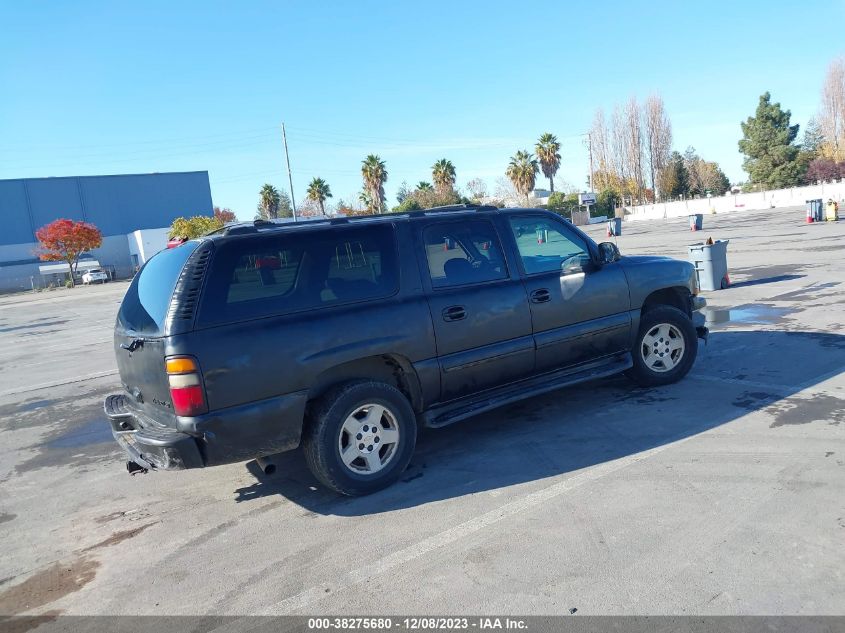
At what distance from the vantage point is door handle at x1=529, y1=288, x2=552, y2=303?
5.30m

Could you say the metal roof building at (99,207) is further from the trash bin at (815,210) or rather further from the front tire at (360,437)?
the front tire at (360,437)

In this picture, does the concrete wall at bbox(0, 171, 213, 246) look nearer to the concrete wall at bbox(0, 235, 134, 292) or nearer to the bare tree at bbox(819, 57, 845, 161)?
the concrete wall at bbox(0, 235, 134, 292)

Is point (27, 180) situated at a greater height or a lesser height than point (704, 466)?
greater

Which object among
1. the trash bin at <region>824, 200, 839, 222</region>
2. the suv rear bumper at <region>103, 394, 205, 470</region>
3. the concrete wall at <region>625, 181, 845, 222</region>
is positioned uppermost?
the concrete wall at <region>625, 181, 845, 222</region>

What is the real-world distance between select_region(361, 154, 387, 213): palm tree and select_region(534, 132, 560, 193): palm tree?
2024cm

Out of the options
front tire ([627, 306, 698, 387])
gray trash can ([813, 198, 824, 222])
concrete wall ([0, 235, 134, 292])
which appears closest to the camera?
front tire ([627, 306, 698, 387])

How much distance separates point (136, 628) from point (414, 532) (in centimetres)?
157

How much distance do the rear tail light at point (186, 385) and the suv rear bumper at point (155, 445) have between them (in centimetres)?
18

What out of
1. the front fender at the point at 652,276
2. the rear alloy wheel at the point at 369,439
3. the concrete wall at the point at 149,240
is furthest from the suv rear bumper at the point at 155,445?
the concrete wall at the point at 149,240

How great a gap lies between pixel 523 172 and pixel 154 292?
6778 cm

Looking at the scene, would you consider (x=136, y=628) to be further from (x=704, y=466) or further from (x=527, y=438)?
(x=704, y=466)

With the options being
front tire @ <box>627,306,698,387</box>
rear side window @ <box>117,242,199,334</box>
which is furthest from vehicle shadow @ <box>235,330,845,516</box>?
rear side window @ <box>117,242,199,334</box>

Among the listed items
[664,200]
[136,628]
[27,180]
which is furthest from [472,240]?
[664,200]

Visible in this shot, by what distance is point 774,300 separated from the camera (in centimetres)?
1060
